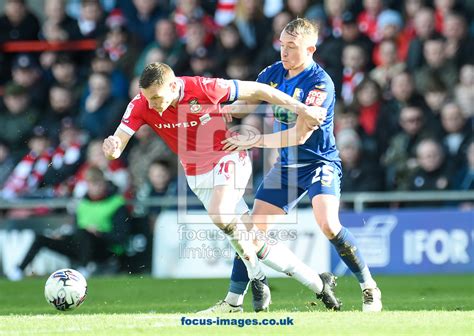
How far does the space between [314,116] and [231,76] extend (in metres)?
6.85

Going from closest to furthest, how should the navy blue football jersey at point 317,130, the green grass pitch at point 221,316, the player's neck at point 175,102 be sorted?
the green grass pitch at point 221,316, the player's neck at point 175,102, the navy blue football jersey at point 317,130

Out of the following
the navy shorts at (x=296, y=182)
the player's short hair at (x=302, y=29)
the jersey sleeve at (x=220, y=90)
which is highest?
the player's short hair at (x=302, y=29)

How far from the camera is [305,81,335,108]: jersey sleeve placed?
31.3ft

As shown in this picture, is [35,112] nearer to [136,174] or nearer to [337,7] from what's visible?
[136,174]

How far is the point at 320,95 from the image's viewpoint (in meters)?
9.59

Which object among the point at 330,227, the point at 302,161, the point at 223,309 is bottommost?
the point at 223,309

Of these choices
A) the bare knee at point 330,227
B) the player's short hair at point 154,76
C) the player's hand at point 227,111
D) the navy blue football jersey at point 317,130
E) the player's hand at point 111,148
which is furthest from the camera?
the player's hand at point 227,111

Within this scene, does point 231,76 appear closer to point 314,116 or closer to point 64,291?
point 64,291

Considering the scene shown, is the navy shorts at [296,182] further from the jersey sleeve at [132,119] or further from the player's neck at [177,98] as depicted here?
the jersey sleeve at [132,119]

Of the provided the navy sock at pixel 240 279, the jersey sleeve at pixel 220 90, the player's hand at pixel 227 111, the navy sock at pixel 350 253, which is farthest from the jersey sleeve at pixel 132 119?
the navy sock at pixel 350 253

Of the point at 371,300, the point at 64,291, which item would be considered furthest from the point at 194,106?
the point at 371,300

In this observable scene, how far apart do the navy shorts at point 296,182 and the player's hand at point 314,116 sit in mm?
671

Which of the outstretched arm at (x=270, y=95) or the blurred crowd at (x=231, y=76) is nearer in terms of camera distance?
the outstretched arm at (x=270, y=95)

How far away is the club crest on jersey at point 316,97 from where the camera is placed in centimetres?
954
